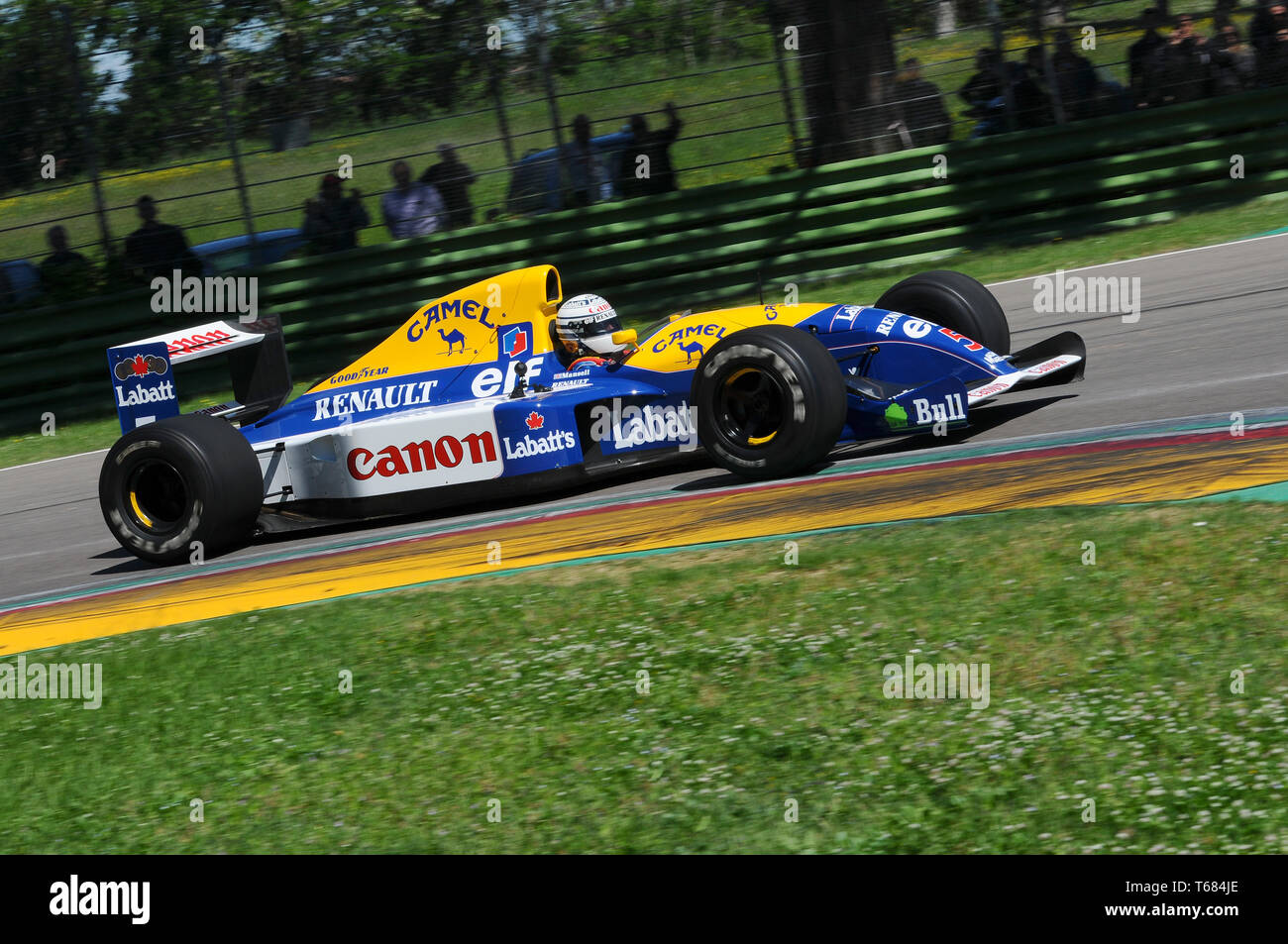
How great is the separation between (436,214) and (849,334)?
754 centimetres

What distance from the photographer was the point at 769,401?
743 cm

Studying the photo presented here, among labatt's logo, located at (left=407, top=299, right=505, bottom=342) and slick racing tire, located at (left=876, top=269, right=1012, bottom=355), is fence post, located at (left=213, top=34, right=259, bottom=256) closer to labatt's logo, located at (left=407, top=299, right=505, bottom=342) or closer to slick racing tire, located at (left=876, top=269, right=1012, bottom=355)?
labatt's logo, located at (left=407, top=299, right=505, bottom=342)

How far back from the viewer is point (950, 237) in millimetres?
14258

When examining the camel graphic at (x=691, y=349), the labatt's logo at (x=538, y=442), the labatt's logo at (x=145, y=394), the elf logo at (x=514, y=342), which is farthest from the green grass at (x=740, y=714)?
the labatt's logo at (x=145, y=394)

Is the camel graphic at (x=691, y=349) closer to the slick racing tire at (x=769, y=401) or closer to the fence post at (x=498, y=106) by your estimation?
the slick racing tire at (x=769, y=401)

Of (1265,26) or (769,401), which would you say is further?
(1265,26)

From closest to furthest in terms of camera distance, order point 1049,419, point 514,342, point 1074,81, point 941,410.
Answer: point 941,410 → point 1049,419 → point 514,342 → point 1074,81

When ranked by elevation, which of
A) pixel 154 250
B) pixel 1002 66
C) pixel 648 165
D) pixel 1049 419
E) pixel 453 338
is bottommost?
pixel 1049 419

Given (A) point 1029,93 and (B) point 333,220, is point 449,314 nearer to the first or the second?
(B) point 333,220

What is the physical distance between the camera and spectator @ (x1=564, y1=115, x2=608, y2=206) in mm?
14320

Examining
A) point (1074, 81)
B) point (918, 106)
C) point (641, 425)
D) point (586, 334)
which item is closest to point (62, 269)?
point (586, 334)

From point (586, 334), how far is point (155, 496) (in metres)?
2.72

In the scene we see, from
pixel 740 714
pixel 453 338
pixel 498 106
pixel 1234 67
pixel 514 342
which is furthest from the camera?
pixel 1234 67

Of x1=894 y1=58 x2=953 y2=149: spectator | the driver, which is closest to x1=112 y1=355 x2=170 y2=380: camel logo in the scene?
the driver
